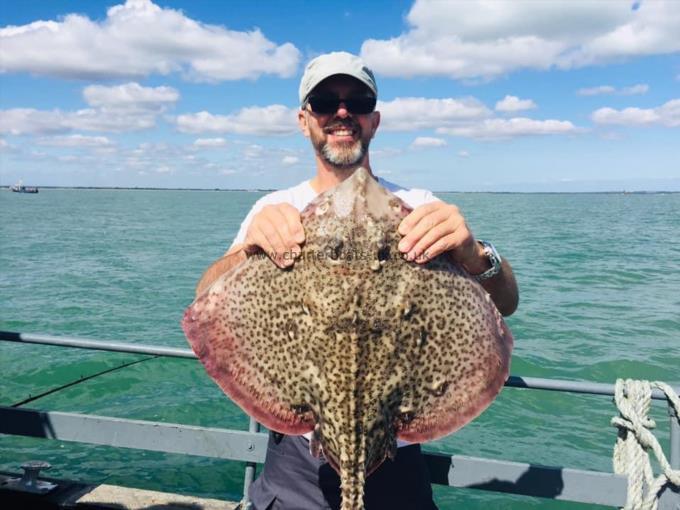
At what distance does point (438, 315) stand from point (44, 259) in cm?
3408

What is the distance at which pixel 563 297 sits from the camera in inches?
899

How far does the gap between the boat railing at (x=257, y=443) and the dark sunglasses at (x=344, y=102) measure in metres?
1.77

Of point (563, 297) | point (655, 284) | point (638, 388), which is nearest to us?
point (638, 388)

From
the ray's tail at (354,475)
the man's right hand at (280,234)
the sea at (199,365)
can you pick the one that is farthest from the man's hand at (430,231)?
the sea at (199,365)

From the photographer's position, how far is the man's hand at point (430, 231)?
2355mm

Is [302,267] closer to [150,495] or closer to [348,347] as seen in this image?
[348,347]

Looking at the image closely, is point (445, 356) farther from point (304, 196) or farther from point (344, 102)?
point (344, 102)

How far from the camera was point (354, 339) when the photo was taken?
230cm

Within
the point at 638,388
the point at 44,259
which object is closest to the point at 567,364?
the point at 638,388

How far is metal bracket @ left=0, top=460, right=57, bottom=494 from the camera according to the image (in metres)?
4.38

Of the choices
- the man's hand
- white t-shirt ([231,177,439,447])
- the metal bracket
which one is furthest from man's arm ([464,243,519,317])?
the metal bracket

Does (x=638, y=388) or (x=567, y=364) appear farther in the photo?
(x=567, y=364)

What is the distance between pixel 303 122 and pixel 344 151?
45cm

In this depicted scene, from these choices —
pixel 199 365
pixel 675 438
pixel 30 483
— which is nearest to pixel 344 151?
pixel 675 438
